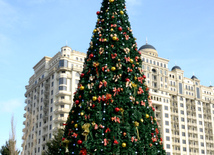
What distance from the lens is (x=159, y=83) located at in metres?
88.1

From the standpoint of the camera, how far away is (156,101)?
278 ft

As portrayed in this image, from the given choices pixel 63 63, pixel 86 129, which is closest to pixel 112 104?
pixel 86 129

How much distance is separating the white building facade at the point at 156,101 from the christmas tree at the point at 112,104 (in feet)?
181

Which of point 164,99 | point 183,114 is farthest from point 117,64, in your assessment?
point 183,114

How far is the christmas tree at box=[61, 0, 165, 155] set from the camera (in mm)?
13250

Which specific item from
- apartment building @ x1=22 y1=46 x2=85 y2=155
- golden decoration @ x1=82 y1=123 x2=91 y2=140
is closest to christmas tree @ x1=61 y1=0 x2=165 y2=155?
golden decoration @ x1=82 y1=123 x2=91 y2=140

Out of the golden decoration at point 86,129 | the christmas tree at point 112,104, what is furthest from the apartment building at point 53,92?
the golden decoration at point 86,129

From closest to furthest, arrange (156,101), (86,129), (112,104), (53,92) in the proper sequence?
(86,129) → (112,104) → (53,92) → (156,101)

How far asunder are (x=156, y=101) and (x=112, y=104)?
7262cm

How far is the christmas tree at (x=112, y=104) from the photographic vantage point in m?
13.2

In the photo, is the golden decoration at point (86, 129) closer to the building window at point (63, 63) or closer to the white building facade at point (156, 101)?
the white building facade at point (156, 101)

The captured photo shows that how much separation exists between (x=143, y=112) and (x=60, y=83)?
5936cm

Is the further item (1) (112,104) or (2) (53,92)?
(2) (53,92)

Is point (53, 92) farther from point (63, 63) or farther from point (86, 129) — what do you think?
point (86, 129)
